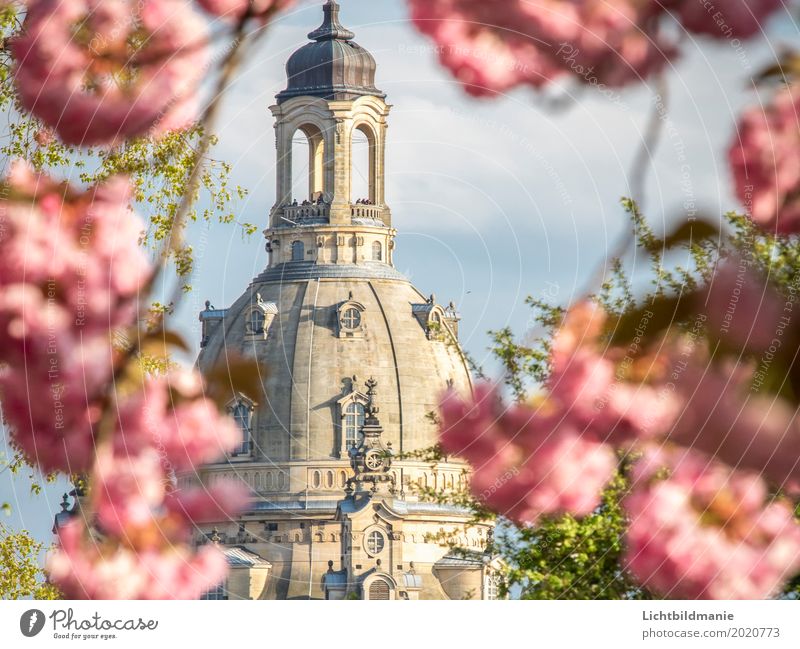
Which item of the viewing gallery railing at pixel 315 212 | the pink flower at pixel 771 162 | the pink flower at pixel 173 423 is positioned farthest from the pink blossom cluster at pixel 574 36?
the viewing gallery railing at pixel 315 212

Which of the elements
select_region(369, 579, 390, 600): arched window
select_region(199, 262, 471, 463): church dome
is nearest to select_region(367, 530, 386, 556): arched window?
select_region(369, 579, 390, 600): arched window

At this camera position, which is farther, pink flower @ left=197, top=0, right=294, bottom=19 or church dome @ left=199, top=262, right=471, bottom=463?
church dome @ left=199, top=262, right=471, bottom=463

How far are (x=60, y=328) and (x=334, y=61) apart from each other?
28.4 ft

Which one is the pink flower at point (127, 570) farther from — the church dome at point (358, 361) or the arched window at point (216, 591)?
the church dome at point (358, 361)

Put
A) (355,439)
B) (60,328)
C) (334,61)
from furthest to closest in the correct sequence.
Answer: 1. (355,439)
2. (334,61)
3. (60,328)

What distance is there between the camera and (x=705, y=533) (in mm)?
5117

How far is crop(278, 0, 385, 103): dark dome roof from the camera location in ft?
34.8

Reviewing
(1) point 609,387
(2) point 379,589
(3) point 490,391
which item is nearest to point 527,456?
(1) point 609,387

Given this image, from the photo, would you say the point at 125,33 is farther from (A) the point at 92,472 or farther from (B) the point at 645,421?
(B) the point at 645,421

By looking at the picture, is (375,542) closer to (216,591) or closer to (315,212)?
(315,212)

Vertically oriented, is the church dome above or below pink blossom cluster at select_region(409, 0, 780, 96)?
above

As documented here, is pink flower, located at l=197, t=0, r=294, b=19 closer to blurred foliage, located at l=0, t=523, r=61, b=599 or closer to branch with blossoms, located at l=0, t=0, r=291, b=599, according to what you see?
branch with blossoms, located at l=0, t=0, r=291, b=599

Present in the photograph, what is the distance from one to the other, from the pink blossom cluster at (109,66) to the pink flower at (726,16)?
5.33 ft
